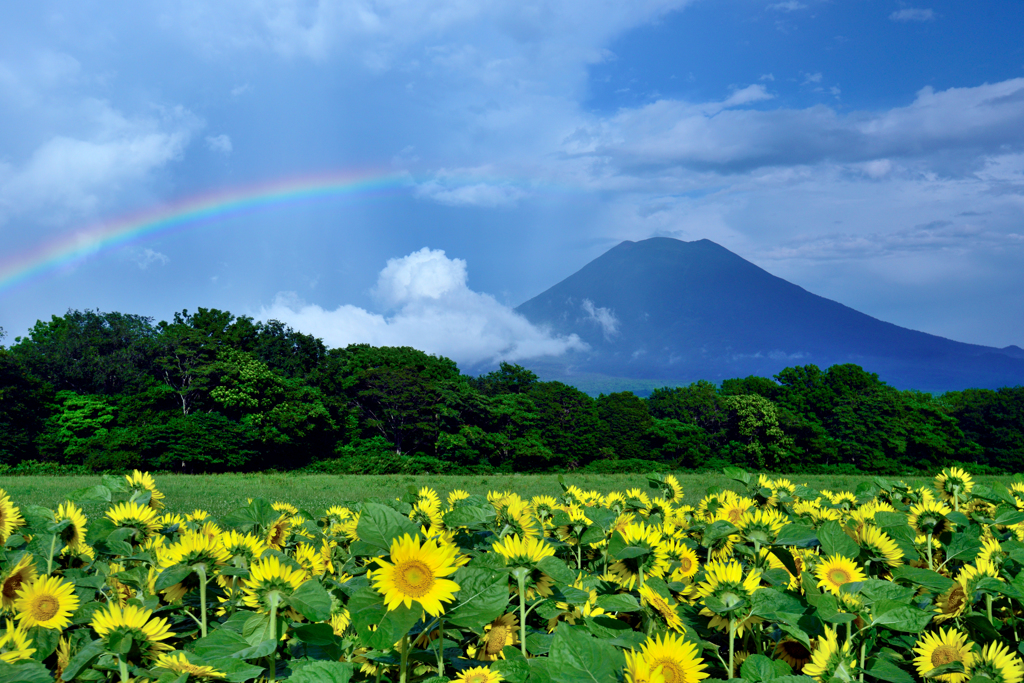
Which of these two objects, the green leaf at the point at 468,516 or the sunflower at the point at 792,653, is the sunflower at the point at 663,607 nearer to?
the sunflower at the point at 792,653

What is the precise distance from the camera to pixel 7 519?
1.60 m

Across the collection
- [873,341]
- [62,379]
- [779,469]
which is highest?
[873,341]

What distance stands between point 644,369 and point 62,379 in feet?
553

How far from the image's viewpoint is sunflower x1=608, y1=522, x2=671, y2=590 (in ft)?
4.70

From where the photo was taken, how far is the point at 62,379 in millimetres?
27422

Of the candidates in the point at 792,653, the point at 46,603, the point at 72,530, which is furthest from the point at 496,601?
the point at 72,530

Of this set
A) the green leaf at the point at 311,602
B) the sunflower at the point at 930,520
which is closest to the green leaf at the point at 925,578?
→ the sunflower at the point at 930,520

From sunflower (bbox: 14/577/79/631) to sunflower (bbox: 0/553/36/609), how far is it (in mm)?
26

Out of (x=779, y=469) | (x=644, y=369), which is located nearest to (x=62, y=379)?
(x=779, y=469)

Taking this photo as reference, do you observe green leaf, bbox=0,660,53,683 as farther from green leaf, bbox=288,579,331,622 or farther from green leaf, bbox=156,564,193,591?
green leaf, bbox=288,579,331,622

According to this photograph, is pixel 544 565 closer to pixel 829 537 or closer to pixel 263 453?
pixel 829 537

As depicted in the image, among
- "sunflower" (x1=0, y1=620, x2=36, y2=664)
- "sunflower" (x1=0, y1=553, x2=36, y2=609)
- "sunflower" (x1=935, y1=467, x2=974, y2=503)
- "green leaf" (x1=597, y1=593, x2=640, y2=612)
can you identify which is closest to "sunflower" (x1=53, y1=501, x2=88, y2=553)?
"sunflower" (x1=0, y1=553, x2=36, y2=609)

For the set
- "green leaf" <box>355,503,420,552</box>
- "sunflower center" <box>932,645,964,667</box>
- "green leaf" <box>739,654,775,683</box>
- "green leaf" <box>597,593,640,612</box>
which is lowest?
"sunflower center" <box>932,645,964,667</box>

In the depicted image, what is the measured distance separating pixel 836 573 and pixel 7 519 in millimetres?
2098
